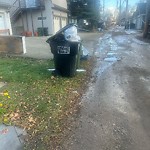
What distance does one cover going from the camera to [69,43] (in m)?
7.39

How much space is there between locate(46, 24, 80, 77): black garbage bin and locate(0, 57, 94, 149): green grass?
1.12ft

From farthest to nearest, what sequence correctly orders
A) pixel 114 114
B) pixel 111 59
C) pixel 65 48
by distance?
pixel 111 59 → pixel 65 48 → pixel 114 114

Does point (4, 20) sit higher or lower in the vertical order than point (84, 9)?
lower

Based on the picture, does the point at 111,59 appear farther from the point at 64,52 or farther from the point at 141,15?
the point at 141,15

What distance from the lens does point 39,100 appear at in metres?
5.95

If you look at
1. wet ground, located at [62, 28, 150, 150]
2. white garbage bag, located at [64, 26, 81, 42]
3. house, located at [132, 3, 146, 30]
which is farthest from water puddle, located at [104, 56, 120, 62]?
house, located at [132, 3, 146, 30]

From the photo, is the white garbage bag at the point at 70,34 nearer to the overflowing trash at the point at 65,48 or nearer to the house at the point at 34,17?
the overflowing trash at the point at 65,48

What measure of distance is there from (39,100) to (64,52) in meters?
2.16

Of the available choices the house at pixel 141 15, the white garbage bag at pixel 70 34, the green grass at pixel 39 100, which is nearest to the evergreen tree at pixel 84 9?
the house at pixel 141 15

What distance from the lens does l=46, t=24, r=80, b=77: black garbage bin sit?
7414mm

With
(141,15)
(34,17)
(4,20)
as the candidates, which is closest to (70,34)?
(4,20)

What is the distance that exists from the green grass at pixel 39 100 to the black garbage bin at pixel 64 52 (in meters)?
0.34

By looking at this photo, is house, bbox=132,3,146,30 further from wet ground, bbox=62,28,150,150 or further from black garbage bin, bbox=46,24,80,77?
black garbage bin, bbox=46,24,80,77

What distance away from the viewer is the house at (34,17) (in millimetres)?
27050
